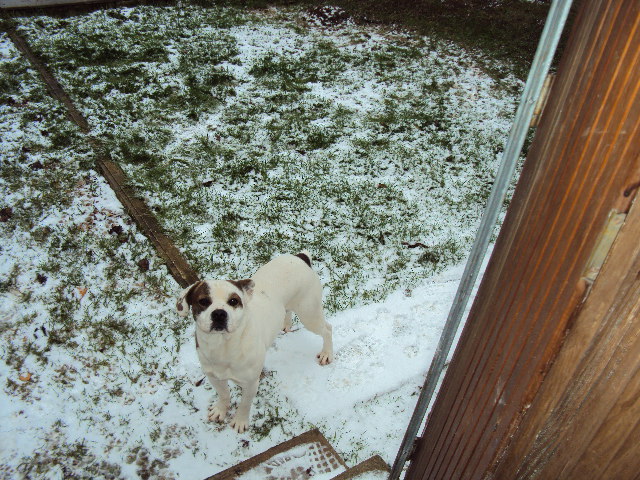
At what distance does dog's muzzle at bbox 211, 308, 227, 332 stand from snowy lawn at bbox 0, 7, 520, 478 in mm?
1233

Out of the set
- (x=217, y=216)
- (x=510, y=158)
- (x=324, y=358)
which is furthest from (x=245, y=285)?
(x=217, y=216)

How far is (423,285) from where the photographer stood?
5.12 meters

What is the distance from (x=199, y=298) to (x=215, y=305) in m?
0.13

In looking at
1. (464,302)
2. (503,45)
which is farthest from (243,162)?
(503,45)

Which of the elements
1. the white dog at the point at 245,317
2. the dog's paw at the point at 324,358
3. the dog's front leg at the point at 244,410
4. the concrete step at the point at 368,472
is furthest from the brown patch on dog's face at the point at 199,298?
the dog's paw at the point at 324,358

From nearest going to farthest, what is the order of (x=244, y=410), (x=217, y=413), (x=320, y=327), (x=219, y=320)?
(x=219, y=320) < (x=244, y=410) < (x=217, y=413) < (x=320, y=327)

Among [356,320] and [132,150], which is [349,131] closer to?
[132,150]

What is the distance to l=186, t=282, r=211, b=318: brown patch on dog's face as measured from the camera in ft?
10.0

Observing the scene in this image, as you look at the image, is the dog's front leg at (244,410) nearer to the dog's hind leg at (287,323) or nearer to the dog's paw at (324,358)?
the dog's paw at (324,358)

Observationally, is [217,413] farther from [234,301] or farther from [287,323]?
[234,301]

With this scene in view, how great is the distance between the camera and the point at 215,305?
3.02m

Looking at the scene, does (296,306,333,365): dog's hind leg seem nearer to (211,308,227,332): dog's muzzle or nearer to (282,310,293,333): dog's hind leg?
(282,310,293,333): dog's hind leg

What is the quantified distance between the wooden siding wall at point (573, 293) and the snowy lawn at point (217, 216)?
226 centimetres

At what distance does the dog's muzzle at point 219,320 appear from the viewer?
2.99 metres
